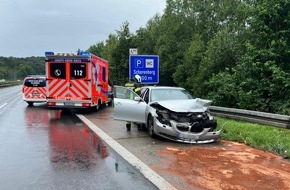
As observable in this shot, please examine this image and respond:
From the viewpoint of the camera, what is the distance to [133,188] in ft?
19.6

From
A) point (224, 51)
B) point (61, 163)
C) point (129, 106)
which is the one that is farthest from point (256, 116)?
point (224, 51)

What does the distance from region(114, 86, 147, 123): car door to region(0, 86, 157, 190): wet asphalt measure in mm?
1178

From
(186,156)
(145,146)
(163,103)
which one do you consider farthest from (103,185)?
(163,103)

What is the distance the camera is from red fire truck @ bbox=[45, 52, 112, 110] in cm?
Result: 1831

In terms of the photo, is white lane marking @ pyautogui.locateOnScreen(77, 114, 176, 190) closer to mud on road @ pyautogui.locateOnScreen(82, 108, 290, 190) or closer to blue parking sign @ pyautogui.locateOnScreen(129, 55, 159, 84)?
mud on road @ pyautogui.locateOnScreen(82, 108, 290, 190)

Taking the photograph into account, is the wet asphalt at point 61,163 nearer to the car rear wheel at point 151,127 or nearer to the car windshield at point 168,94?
the car rear wheel at point 151,127

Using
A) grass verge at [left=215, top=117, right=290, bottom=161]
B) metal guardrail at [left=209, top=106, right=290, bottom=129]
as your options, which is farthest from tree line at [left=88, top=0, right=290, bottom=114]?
grass verge at [left=215, top=117, right=290, bottom=161]

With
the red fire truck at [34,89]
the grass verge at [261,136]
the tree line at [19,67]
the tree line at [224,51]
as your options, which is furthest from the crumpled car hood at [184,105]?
the tree line at [19,67]

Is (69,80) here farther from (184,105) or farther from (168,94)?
(184,105)

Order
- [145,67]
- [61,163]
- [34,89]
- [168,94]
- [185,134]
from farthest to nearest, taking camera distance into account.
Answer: [34,89] < [145,67] < [168,94] < [185,134] < [61,163]

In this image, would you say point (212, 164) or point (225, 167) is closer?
point (225, 167)

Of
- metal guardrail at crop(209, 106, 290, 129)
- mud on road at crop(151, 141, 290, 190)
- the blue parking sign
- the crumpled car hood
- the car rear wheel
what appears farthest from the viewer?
the blue parking sign

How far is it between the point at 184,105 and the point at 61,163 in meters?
4.12

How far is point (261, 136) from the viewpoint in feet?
32.7
